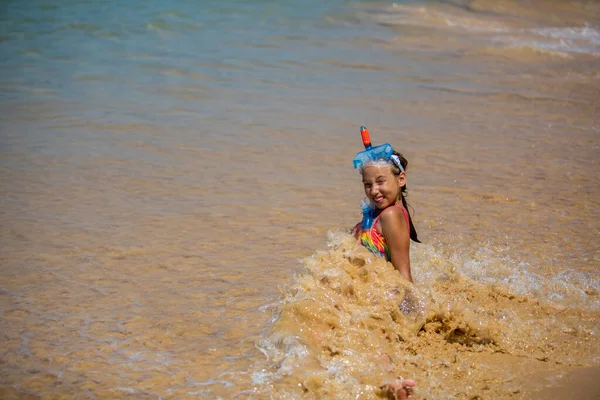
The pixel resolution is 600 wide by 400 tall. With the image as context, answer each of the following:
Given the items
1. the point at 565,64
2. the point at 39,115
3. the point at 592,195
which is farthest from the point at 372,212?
the point at 565,64

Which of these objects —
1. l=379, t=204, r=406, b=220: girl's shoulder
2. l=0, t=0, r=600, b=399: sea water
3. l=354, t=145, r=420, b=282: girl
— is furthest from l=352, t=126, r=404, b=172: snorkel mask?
l=0, t=0, r=600, b=399: sea water

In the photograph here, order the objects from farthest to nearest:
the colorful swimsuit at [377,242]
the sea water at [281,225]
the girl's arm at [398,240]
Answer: the colorful swimsuit at [377,242], the girl's arm at [398,240], the sea water at [281,225]

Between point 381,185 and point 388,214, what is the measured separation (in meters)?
0.18

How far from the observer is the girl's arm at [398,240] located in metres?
3.91

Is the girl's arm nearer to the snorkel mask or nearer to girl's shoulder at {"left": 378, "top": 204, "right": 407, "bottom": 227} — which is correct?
girl's shoulder at {"left": 378, "top": 204, "right": 407, "bottom": 227}

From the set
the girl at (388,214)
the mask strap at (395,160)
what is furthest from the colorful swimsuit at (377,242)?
the mask strap at (395,160)

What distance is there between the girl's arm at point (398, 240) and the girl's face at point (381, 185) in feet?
0.32

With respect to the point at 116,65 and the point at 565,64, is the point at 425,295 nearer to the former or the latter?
the point at 116,65

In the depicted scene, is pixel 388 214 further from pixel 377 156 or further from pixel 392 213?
pixel 377 156

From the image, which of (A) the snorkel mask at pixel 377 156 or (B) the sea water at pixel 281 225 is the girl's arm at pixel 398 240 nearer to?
(B) the sea water at pixel 281 225

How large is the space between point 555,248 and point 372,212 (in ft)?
5.06

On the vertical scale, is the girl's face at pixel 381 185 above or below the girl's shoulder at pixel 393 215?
above

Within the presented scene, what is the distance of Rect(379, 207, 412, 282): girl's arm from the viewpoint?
391 cm

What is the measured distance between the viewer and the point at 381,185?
4.00 metres
